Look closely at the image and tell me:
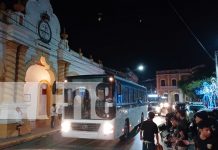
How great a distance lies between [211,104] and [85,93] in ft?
74.4

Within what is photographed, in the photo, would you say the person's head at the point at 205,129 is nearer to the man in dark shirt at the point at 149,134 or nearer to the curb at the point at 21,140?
the man in dark shirt at the point at 149,134

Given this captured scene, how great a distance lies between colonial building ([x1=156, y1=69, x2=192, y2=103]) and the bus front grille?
63.2 meters

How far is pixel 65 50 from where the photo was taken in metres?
24.8

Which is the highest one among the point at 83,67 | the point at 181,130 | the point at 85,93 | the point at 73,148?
the point at 83,67

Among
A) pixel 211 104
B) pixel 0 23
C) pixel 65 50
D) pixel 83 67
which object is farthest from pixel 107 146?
pixel 211 104

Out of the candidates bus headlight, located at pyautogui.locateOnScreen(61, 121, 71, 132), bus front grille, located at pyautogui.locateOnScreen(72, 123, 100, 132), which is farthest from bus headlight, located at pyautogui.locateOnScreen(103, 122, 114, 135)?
bus headlight, located at pyautogui.locateOnScreen(61, 121, 71, 132)

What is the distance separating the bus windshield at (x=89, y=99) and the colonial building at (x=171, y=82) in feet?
206

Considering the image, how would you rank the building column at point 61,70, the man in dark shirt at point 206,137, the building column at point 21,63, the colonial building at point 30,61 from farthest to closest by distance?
the building column at point 61,70, the building column at point 21,63, the colonial building at point 30,61, the man in dark shirt at point 206,137

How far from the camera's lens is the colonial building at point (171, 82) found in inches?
2943

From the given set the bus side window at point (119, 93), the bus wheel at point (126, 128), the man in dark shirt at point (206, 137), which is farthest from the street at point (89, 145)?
the man in dark shirt at point (206, 137)

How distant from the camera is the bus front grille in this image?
513 inches

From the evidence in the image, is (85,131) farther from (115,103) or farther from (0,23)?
(0,23)

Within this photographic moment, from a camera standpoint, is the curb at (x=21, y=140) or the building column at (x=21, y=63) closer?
the curb at (x=21, y=140)

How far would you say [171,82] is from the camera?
248ft
